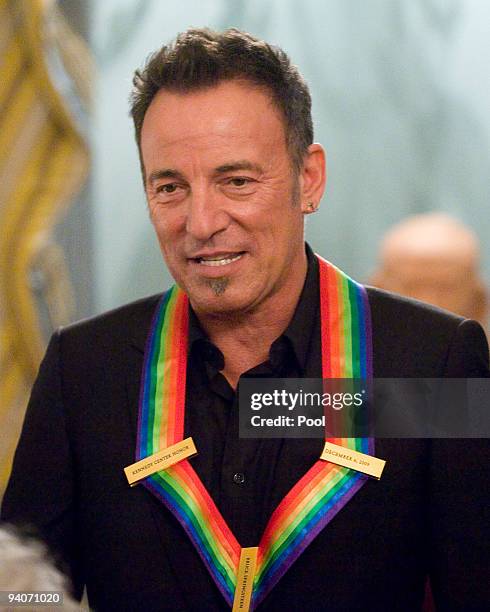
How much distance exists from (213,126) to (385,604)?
66 cm

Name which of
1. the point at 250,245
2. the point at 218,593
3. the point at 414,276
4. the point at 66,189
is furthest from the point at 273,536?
the point at 66,189

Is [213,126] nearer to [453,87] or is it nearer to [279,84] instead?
[279,84]

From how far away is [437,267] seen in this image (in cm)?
268

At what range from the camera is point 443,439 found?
139cm

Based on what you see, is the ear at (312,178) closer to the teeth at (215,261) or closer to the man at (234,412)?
the man at (234,412)

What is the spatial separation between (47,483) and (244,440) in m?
0.29

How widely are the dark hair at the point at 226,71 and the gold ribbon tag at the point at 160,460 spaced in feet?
1.37

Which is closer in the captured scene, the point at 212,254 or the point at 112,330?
the point at 212,254

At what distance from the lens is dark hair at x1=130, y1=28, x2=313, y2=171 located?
1.40m

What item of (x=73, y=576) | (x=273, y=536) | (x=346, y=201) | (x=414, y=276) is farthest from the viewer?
(x=346, y=201)

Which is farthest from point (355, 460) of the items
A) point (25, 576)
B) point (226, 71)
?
point (25, 576)

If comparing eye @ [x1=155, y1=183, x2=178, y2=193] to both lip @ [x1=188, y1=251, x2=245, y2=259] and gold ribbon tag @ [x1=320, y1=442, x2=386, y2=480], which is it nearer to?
lip @ [x1=188, y1=251, x2=245, y2=259]

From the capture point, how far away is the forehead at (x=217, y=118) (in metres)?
1.38

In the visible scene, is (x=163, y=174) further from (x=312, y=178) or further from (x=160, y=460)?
(x=160, y=460)
